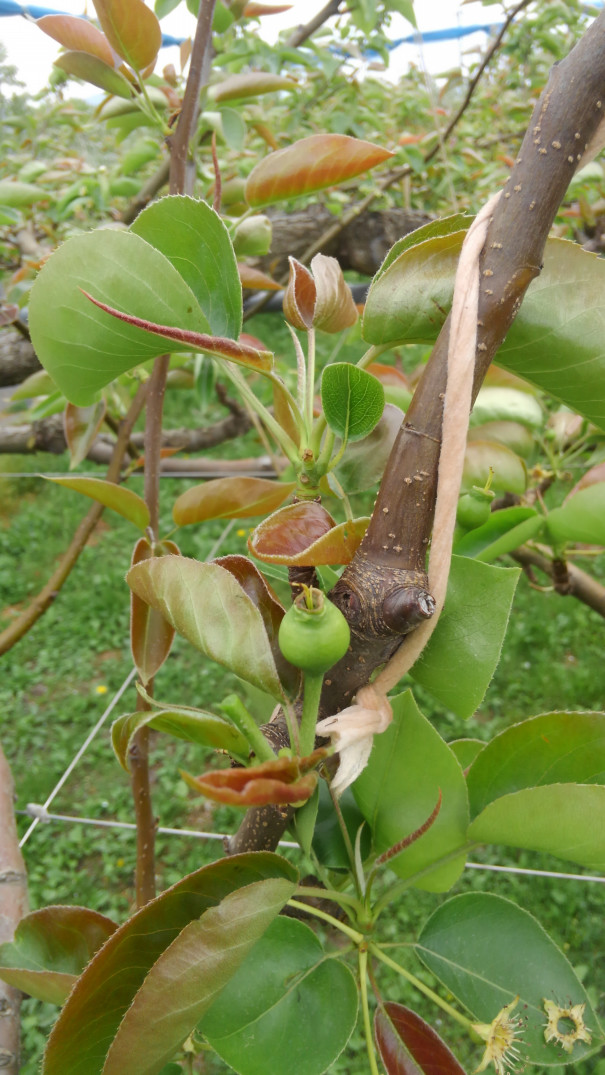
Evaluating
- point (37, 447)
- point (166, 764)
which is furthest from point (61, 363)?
point (166, 764)

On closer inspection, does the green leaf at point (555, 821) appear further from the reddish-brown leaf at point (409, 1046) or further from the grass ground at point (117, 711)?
the grass ground at point (117, 711)

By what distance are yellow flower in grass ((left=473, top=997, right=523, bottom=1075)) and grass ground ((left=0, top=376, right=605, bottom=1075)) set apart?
33.3 inches

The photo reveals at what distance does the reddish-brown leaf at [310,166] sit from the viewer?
0.48m

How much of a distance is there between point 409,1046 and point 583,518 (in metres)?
0.41

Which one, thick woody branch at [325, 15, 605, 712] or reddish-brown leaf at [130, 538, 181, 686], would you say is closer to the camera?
thick woody branch at [325, 15, 605, 712]

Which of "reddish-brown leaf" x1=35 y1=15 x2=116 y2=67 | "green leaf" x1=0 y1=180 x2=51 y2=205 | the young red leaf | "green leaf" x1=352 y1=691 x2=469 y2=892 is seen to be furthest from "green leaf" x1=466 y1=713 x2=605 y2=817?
"green leaf" x1=0 y1=180 x2=51 y2=205

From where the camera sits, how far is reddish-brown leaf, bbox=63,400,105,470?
0.77 meters

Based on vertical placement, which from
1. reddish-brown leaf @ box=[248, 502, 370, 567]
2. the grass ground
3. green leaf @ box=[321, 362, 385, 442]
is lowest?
the grass ground

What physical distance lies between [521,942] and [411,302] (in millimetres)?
379

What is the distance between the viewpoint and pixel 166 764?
1826 millimetres

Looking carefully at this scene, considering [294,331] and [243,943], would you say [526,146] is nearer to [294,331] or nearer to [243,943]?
[294,331]

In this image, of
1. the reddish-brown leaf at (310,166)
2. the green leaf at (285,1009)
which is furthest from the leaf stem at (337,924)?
the reddish-brown leaf at (310,166)

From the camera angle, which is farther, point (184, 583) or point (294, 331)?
point (294, 331)

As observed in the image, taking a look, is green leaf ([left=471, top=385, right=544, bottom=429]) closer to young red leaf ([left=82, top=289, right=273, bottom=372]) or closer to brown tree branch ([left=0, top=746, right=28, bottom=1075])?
young red leaf ([left=82, top=289, right=273, bottom=372])
